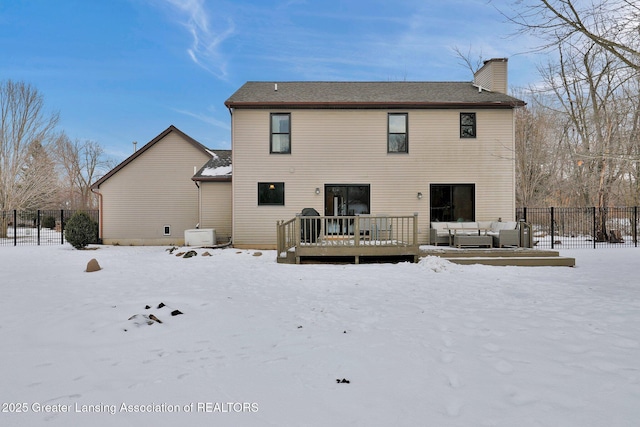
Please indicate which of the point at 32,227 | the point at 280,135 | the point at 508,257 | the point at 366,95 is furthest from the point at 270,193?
the point at 32,227

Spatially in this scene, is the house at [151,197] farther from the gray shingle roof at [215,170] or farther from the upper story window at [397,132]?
the upper story window at [397,132]

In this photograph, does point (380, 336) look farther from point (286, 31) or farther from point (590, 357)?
point (286, 31)

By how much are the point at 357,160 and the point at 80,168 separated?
1496 inches

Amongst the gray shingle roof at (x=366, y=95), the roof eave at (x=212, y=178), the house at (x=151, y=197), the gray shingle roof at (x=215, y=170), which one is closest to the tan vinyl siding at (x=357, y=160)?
the gray shingle roof at (x=366, y=95)

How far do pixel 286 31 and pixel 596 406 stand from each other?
83.5 feet

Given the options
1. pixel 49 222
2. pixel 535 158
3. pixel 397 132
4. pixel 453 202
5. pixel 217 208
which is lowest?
pixel 49 222

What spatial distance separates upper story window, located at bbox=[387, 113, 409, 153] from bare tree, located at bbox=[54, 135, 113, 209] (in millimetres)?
36108

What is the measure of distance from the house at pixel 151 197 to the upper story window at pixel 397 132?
7.76m

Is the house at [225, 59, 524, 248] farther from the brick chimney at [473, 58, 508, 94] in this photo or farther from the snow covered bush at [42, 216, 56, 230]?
the snow covered bush at [42, 216, 56, 230]

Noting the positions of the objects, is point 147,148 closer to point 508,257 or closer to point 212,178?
point 212,178

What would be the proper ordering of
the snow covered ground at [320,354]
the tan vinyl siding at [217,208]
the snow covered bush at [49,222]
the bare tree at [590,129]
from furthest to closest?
the snow covered bush at [49,222] < the tan vinyl siding at [217,208] < the bare tree at [590,129] < the snow covered ground at [320,354]

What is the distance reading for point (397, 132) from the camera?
12812mm

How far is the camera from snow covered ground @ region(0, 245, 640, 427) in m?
2.38

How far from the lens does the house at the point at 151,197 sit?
15.7 m
